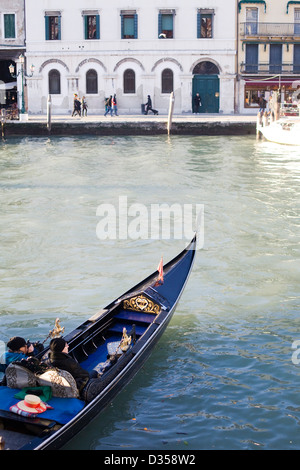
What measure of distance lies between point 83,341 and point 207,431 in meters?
1.53

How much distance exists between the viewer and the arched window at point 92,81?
110 ft

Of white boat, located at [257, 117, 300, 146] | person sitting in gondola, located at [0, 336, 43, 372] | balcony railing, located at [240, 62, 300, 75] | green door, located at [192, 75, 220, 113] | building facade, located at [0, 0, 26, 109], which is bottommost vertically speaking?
person sitting in gondola, located at [0, 336, 43, 372]

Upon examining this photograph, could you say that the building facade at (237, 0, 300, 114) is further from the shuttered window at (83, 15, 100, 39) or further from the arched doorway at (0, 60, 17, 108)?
the arched doorway at (0, 60, 17, 108)

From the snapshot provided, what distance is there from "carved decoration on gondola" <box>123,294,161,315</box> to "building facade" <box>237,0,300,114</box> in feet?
89.6

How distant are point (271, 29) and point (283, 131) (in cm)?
1010

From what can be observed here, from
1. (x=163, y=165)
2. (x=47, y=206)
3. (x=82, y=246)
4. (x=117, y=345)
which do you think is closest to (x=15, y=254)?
(x=82, y=246)

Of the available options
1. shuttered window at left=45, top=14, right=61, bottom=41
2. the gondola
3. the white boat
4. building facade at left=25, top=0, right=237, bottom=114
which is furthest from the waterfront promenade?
the gondola

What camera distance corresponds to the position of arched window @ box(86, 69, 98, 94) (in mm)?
33469

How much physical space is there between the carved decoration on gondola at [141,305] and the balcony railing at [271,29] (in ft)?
91.0

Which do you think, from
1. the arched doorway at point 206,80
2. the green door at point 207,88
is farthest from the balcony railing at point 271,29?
the green door at point 207,88

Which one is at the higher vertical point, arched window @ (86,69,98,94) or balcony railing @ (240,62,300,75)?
balcony railing @ (240,62,300,75)

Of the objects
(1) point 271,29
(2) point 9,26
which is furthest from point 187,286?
(2) point 9,26
